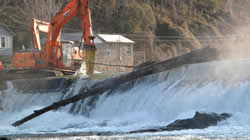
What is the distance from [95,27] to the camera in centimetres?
5475

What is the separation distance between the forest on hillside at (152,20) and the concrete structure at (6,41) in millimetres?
1667

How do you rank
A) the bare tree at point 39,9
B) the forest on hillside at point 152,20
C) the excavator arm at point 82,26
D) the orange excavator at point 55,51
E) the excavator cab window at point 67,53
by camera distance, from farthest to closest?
the forest on hillside at point 152,20
the bare tree at point 39,9
the excavator cab window at point 67,53
the orange excavator at point 55,51
the excavator arm at point 82,26

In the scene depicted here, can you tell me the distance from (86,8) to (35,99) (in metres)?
5.32

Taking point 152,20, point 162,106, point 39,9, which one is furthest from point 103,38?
point 162,106

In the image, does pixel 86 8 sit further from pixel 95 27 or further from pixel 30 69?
pixel 95 27

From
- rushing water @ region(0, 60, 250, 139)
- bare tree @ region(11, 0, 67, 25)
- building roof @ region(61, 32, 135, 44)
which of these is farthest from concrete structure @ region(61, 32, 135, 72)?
rushing water @ region(0, 60, 250, 139)

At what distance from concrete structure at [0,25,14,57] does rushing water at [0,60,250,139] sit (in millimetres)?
28619

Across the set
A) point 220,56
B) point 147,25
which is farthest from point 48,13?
point 220,56

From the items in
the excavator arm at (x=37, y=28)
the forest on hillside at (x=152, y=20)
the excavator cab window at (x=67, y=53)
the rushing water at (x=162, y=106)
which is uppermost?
the forest on hillside at (x=152, y=20)

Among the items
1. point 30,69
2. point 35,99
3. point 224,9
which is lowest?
point 35,99

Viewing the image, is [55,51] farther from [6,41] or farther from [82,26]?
[6,41]

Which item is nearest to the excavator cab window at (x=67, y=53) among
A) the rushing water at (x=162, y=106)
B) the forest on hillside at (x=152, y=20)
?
the rushing water at (x=162, y=106)

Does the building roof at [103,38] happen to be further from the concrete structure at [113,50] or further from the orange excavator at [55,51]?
the orange excavator at [55,51]

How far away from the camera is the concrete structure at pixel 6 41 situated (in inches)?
1870
